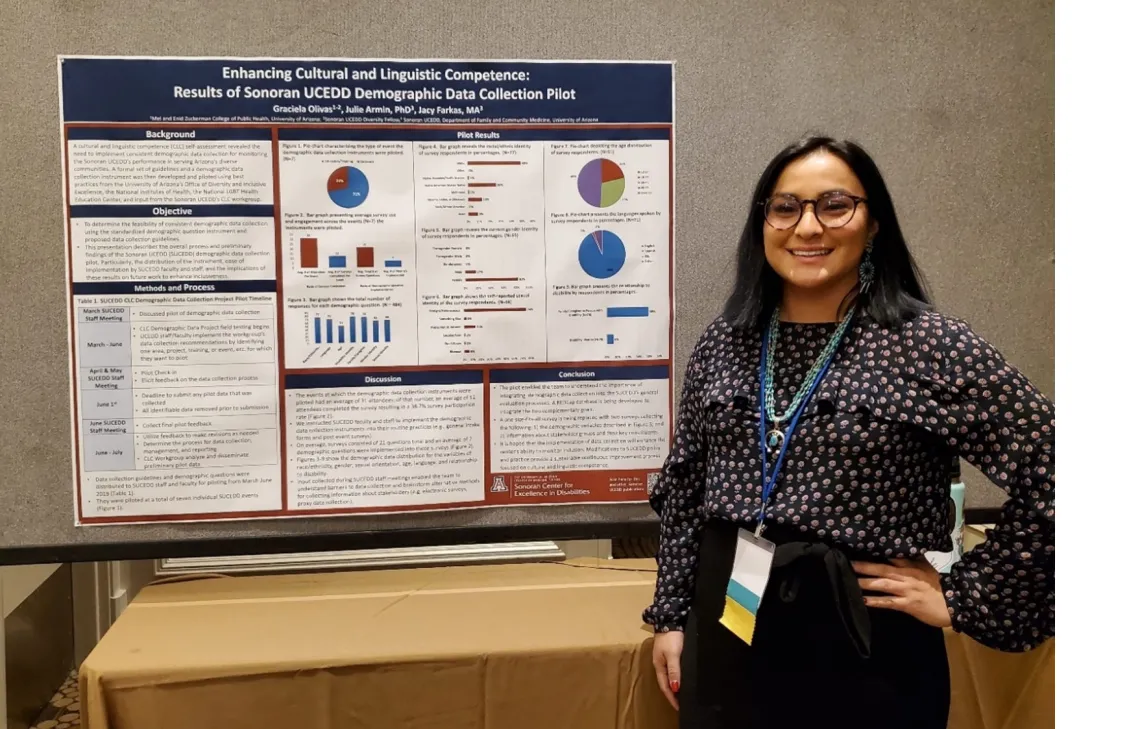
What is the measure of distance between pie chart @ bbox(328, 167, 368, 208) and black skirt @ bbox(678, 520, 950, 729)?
91cm

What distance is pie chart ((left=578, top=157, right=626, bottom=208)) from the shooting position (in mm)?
1516

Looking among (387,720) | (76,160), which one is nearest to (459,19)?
(76,160)

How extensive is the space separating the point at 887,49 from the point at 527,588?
122 centimetres

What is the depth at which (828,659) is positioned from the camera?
1.12 m

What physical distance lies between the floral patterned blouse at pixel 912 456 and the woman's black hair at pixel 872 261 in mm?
42

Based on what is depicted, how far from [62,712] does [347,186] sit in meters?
1.87

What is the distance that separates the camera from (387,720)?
1.32 metres

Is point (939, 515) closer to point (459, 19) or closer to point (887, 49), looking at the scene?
point (887, 49)

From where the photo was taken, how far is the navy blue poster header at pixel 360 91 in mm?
1405

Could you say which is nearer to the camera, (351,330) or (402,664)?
(402,664)

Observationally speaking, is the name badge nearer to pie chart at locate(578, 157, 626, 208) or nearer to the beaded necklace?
the beaded necklace

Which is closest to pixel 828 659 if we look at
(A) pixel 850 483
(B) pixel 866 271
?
(A) pixel 850 483

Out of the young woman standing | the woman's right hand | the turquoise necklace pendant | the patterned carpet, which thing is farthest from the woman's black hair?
the patterned carpet

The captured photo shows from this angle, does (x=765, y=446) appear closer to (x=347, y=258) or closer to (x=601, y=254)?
(x=601, y=254)
